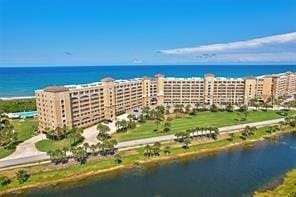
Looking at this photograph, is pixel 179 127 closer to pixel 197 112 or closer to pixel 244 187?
pixel 197 112

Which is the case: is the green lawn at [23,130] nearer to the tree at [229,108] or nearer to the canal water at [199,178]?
the canal water at [199,178]

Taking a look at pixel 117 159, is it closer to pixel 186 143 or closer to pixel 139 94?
pixel 186 143

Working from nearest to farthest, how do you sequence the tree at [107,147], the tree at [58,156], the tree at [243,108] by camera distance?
the tree at [58,156]
the tree at [107,147]
the tree at [243,108]

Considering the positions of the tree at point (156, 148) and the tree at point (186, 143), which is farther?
the tree at point (186, 143)

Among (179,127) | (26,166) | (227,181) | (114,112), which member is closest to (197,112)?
(179,127)

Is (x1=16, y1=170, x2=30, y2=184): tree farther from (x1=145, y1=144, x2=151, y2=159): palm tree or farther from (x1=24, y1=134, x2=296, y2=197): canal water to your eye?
(x1=145, y1=144, x2=151, y2=159): palm tree

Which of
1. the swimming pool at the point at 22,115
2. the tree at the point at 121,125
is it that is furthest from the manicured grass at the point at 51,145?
the swimming pool at the point at 22,115

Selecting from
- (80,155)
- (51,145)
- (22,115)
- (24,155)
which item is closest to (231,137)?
(80,155)

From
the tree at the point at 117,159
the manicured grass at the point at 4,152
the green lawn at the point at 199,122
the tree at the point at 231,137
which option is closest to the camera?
the tree at the point at 117,159
